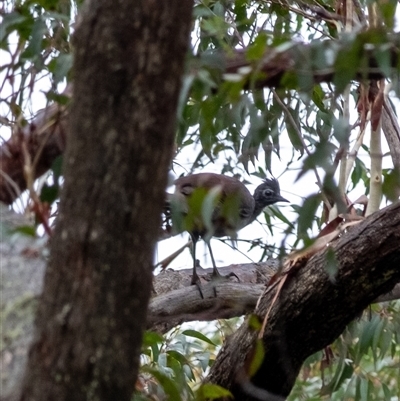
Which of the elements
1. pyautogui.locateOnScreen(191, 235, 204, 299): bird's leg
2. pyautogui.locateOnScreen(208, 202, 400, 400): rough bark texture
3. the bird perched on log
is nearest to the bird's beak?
Answer: the bird perched on log

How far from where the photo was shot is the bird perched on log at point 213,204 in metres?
1.03

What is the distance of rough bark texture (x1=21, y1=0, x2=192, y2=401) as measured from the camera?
2.69 feet

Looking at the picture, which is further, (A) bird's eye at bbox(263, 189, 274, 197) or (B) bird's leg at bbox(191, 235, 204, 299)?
(A) bird's eye at bbox(263, 189, 274, 197)

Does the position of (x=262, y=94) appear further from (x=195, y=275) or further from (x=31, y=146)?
(x=195, y=275)

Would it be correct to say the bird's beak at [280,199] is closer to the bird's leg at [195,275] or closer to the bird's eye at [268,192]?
the bird's eye at [268,192]

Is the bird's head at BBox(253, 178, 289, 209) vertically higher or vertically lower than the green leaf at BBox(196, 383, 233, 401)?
higher

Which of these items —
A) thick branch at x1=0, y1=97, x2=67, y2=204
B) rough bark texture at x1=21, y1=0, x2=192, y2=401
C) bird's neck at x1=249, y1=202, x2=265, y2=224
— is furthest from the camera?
bird's neck at x1=249, y1=202, x2=265, y2=224

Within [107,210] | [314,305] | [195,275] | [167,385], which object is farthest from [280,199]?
[107,210]

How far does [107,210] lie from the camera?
0.82 metres

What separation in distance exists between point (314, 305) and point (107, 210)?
1.01 m

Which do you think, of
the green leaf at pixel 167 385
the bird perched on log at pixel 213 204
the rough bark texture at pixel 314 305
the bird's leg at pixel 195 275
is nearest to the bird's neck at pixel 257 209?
the bird perched on log at pixel 213 204

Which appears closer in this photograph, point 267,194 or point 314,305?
point 314,305

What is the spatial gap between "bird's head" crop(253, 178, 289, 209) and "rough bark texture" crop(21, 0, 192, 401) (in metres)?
2.29

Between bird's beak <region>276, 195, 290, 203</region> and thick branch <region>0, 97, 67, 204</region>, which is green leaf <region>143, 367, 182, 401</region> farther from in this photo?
bird's beak <region>276, 195, 290, 203</region>
